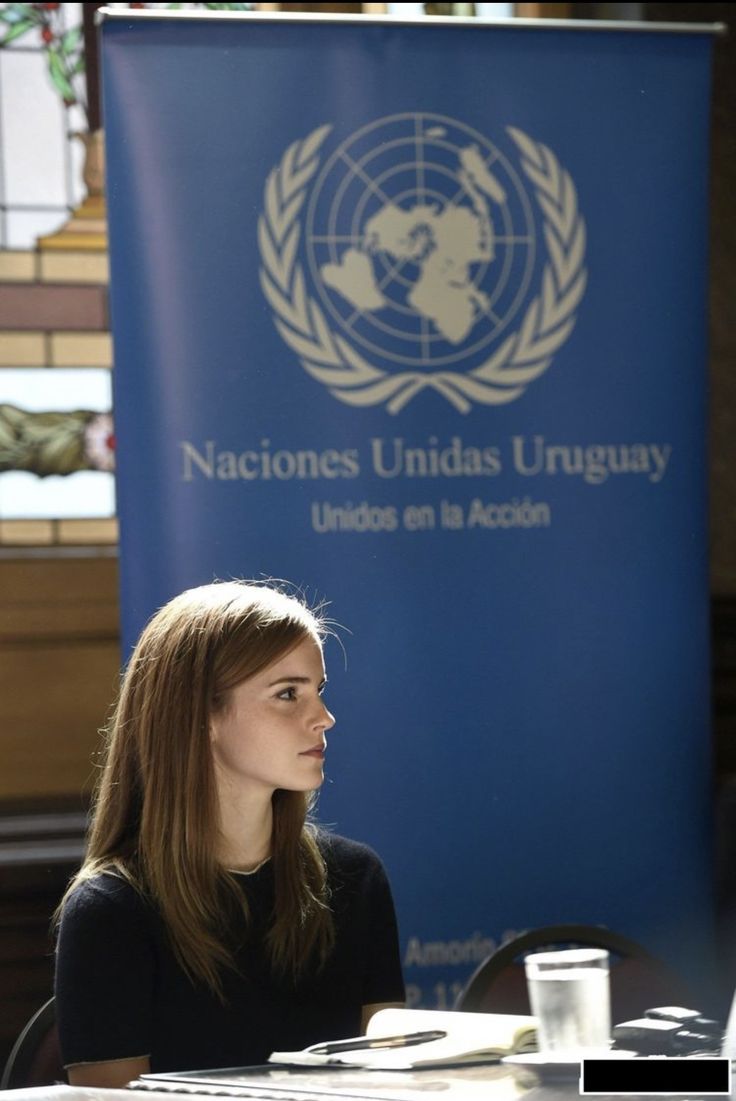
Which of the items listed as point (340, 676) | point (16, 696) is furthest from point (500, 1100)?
point (16, 696)

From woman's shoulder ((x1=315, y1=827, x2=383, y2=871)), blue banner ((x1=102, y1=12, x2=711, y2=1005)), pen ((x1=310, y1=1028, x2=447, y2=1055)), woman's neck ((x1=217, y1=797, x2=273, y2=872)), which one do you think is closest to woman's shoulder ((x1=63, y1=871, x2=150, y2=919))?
woman's neck ((x1=217, y1=797, x2=273, y2=872))

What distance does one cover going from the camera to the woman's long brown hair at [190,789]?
6.58ft

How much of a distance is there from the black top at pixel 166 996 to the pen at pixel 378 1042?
38cm

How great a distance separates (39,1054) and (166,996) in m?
0.27

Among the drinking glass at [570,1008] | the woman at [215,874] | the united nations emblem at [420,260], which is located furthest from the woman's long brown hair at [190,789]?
the united nations emblem at [420,260]

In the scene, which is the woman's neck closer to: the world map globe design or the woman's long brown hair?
the woman's long brown hair

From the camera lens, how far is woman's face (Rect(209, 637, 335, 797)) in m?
2.08

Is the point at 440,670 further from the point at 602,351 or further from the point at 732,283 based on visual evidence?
the point at 732,283

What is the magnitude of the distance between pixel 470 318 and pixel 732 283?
1476mm

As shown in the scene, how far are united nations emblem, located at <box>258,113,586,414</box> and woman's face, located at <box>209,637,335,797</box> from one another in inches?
50.8

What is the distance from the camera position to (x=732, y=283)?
4.54 metres

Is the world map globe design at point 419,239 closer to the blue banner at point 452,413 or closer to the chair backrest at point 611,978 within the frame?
the blue banner at point 452,413

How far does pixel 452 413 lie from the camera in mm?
3336

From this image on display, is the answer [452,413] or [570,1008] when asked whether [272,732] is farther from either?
[452,413]
